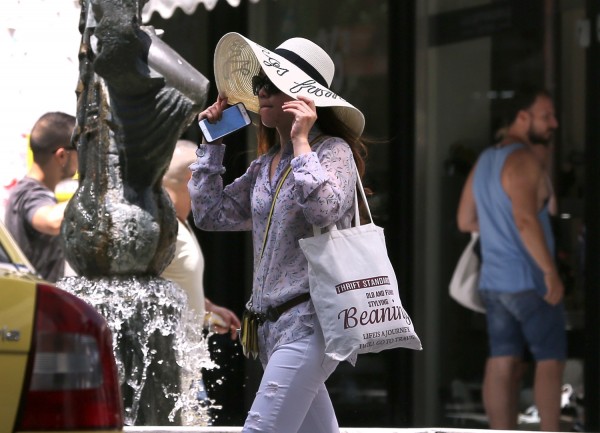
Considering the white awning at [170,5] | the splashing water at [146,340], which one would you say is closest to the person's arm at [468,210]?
the white awning at [170,5]

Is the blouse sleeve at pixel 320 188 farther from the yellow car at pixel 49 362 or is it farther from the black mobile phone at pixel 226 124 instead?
the yellow car at pixel 49 362

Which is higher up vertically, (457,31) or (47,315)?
(457,31)

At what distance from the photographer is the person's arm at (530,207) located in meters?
8.97

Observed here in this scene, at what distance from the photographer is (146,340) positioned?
19.4 ft

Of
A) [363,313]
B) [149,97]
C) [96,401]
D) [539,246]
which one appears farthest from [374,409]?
[96,401]

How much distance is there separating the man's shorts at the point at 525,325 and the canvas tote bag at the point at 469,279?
0.50 ft

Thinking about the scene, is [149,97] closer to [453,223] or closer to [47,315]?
[47,315]

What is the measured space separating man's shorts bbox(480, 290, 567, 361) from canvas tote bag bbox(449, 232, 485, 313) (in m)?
0.15

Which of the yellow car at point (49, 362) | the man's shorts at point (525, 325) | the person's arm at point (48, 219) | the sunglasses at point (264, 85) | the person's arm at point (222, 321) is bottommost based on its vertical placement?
the man's shorts at point (525, 325)

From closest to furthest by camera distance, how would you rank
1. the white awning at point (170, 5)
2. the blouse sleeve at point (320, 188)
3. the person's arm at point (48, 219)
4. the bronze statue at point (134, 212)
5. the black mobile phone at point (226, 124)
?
1. the blouse sleeve at point (320, 188)
2. the black mobile phone at point (226, 124)
3. the bronze statue at point (134, 212)
4. the person's arm at point (48, 219)
5. the white awning at point (170, 5)

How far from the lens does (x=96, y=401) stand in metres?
3.42

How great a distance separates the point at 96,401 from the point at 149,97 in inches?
102

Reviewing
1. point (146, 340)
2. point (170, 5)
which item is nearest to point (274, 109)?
point (146, 340)

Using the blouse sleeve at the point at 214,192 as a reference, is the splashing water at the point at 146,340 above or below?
below
